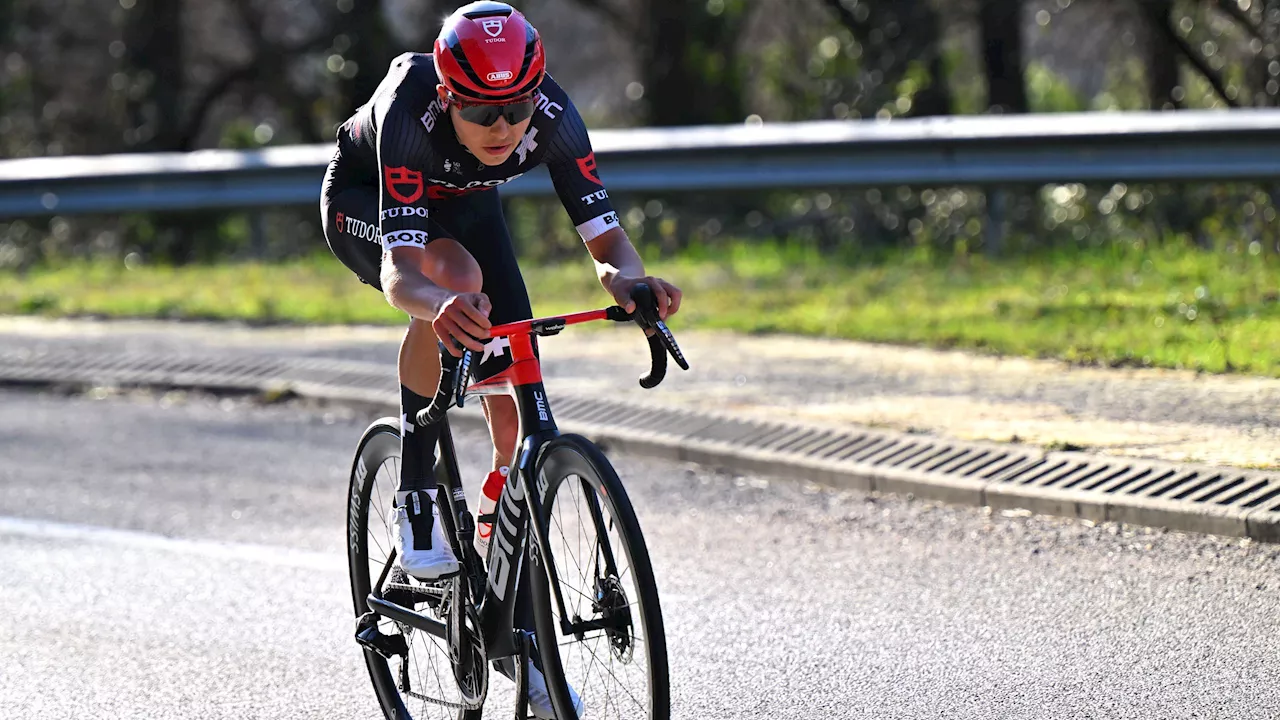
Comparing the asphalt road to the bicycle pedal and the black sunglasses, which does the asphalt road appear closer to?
the bicycle pedal

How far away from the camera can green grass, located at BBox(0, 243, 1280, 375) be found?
961 cm

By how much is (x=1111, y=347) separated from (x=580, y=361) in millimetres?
3022

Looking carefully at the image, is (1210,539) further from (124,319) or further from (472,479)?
(124,319)

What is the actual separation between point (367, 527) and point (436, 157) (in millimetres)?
1252

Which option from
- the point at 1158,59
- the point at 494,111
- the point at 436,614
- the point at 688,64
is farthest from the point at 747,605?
the point at 688,64

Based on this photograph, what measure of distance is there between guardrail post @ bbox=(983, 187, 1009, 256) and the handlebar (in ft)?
29.2

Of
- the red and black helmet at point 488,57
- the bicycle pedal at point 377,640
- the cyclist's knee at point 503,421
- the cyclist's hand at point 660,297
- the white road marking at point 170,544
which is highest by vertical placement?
the red and black helmet at point 488,57

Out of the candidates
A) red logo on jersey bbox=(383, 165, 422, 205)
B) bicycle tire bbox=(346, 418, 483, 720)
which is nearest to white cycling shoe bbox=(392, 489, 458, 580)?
bicycle tire bbox=(346, 418, 483, 720)

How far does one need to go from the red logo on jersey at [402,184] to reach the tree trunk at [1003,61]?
12878mm

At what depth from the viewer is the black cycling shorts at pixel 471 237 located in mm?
4660

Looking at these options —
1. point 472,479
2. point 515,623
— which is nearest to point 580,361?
point 472,479

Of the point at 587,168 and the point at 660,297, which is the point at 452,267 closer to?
the point at 587,168

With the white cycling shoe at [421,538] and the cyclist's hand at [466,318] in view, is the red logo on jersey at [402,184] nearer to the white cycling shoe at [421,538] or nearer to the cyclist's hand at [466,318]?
the cyclist's hand at [466,318]

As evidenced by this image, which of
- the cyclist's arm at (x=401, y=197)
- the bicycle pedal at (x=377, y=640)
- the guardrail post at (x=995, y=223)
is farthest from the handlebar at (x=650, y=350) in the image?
the guardrail post at (x=995, y=223)
